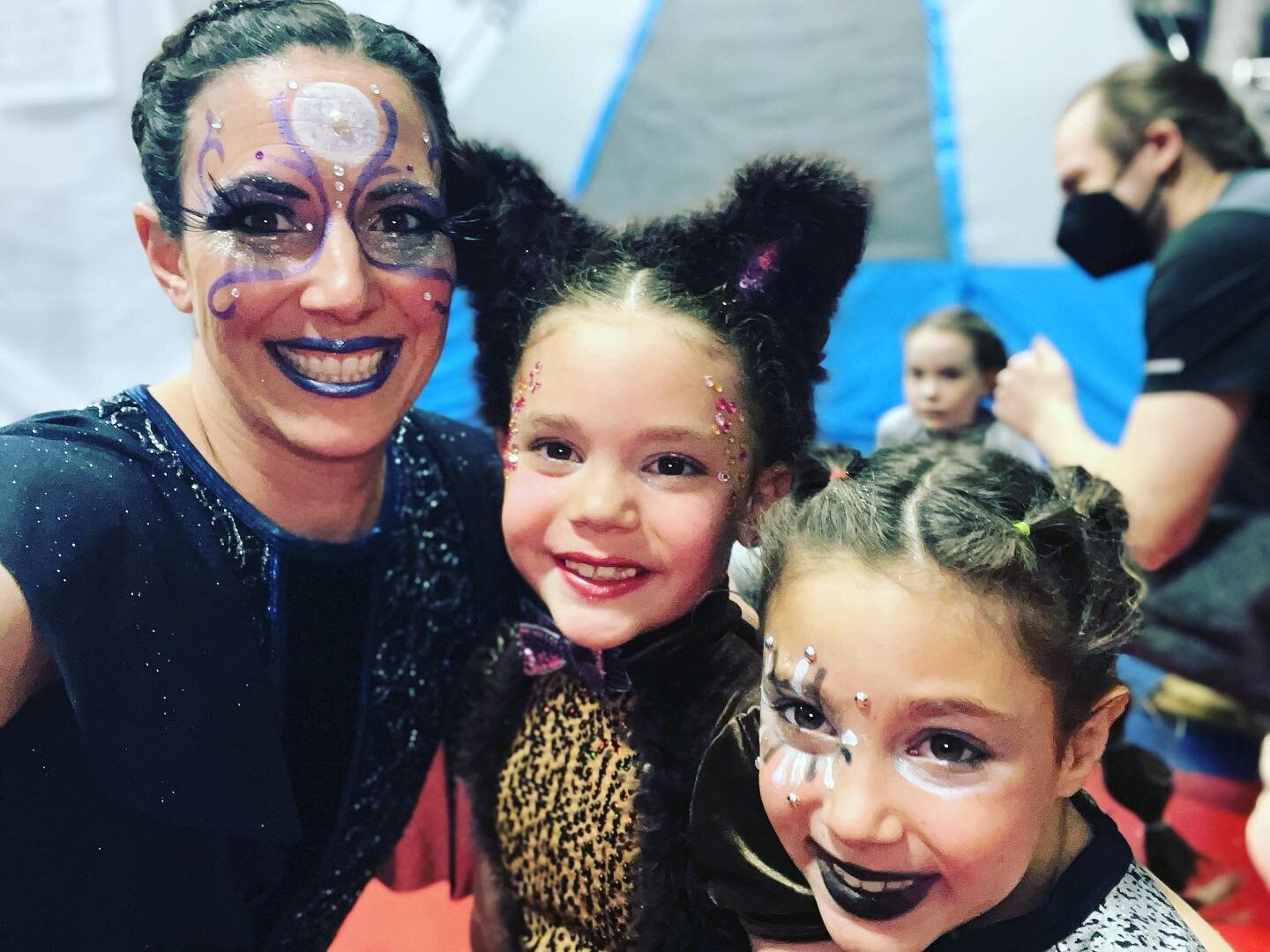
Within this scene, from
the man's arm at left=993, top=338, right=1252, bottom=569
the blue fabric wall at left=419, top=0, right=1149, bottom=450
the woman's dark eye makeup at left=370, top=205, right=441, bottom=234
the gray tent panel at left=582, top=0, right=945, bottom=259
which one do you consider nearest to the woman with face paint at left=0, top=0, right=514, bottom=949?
the woman's dark eye makeup at left=370, top=205, right=441, bottom=234

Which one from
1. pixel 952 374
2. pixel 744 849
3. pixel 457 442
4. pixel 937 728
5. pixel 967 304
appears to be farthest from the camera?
pixel 967 304

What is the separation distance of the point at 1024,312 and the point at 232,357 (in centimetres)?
268

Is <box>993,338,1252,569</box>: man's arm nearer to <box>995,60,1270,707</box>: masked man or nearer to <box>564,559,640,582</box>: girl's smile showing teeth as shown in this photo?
<box>995,60,1270,707</box>: masked man

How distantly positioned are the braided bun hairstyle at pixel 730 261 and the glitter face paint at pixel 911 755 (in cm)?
23

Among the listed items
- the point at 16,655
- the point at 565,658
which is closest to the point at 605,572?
the point at 565,658

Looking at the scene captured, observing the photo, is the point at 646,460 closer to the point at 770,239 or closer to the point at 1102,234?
the point at 770,239

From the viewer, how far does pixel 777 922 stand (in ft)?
2.76

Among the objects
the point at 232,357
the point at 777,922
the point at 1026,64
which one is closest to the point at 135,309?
the point at 232,357

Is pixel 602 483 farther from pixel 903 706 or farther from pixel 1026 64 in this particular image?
pixel 1026 64

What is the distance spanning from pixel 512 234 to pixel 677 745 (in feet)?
1.56

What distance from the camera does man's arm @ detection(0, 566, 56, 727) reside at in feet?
2.66

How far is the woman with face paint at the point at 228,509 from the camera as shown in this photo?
0.88 meters

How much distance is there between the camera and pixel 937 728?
0.73 metres

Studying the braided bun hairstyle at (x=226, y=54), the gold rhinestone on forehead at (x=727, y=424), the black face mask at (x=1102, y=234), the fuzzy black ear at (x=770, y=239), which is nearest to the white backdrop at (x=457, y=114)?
the braided bun hairstyle at (x=226, y=54)
